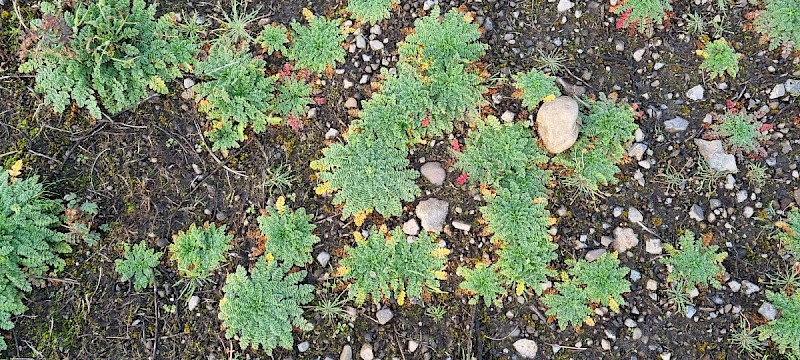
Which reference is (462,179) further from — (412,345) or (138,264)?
(138,264)

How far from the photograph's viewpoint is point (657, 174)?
13.6 ft

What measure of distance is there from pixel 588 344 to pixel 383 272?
150 cm

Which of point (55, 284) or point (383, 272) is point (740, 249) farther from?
point (55, 284)

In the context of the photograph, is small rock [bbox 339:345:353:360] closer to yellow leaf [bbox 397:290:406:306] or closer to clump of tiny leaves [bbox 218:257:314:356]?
clump of tiny leaves [bbox 218:257:314:356]

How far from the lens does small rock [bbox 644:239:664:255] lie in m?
4.03

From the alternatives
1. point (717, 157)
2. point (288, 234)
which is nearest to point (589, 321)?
point (717, 157)

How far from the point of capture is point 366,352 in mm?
3932

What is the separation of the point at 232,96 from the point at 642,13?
3134 mm

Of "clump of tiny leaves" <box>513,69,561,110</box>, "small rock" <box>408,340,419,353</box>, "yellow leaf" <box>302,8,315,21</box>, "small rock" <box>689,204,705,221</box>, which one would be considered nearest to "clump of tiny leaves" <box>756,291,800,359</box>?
"small rock" <box>689,204,705,221</box>

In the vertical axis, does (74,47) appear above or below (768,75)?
above

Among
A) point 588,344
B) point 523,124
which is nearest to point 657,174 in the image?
point 523,124

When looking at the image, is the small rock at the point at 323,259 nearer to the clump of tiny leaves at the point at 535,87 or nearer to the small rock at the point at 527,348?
the small rock at the point at 527,348

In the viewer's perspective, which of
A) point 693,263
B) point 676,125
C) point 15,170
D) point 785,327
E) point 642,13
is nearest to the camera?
point 785,327

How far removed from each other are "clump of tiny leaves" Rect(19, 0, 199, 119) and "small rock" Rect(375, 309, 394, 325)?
2.24 m
